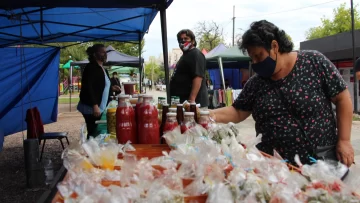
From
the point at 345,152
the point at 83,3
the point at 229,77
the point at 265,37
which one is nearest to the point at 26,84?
the point at 83,3

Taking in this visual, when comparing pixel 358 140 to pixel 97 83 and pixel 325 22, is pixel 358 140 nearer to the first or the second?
pixel 97 83

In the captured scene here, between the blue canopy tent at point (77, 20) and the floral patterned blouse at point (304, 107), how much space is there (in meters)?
2.40

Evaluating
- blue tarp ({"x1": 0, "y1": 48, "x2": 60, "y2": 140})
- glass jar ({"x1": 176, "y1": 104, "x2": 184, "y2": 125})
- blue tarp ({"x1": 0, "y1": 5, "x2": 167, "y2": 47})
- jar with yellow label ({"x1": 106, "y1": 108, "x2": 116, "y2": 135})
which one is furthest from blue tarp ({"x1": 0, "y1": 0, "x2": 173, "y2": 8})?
blue tarp ({"x1": 0, "y1": 48, "x2": 60, "y2": 140})

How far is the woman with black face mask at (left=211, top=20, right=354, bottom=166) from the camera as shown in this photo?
224 cm

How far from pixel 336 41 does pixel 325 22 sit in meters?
23.9

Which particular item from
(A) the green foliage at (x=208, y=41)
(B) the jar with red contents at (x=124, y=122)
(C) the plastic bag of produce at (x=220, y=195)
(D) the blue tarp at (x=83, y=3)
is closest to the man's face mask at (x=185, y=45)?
(D) the blue tarp at (x=83, y=3)

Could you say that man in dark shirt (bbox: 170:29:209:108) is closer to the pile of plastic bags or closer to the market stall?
the market stall

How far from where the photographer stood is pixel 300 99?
2.24 meters

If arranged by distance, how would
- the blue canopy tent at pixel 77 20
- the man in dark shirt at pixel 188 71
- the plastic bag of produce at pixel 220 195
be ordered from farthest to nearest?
the blue canopy tent at pixel 77 20, the man in dark shirt at pixel 188 71, the plastic bag of produce at pixel 220 195

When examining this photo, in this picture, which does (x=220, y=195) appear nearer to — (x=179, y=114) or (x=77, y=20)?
(x=179, y=114)

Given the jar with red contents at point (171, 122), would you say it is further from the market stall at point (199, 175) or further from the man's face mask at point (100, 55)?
the man's face mask at point (100, 55)

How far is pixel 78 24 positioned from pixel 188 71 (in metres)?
3.60

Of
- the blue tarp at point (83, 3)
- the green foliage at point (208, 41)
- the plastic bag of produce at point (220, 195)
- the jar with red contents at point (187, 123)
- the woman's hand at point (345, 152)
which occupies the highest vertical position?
the green foliage at point (208, 41)

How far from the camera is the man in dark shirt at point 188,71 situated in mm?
4285
